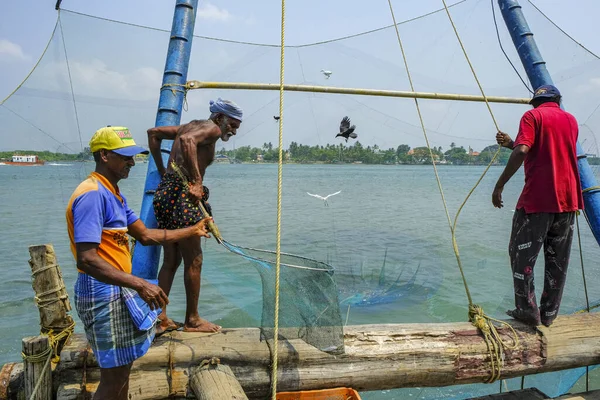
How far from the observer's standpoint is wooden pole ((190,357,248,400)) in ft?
8.71

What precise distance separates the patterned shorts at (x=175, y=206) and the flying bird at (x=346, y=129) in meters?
3.46

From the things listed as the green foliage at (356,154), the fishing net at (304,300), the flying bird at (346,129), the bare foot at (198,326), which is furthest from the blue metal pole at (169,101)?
the flying bird at (346,129)

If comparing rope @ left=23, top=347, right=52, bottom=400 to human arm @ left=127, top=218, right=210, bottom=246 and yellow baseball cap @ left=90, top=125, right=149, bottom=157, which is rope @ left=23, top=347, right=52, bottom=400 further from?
yellow baseball cap @ left=90, top=125, right=149, bottom=157

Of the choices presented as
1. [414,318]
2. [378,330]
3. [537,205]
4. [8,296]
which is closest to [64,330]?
[378,330]

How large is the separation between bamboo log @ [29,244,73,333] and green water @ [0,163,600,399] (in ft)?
8.03

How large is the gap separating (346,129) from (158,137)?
3.16m

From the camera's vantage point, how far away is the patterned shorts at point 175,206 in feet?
10.7

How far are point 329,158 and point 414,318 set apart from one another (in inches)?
106

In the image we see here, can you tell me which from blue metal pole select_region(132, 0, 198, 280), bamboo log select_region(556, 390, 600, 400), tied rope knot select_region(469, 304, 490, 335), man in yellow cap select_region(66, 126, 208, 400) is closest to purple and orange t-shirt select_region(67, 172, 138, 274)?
man in yellow cap select_region(66, 126, 208, 400)

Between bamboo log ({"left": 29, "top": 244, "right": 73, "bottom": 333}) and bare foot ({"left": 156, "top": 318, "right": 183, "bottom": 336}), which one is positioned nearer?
bamboo log ({"left": 29, "top": 244, "right": 73, "bottom": 333})

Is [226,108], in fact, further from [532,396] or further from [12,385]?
[532,396]

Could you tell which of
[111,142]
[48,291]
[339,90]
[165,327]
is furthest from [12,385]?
[339,90]

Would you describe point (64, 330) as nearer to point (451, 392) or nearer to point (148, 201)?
point (148, 201)

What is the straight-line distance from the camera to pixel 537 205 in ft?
12.0
